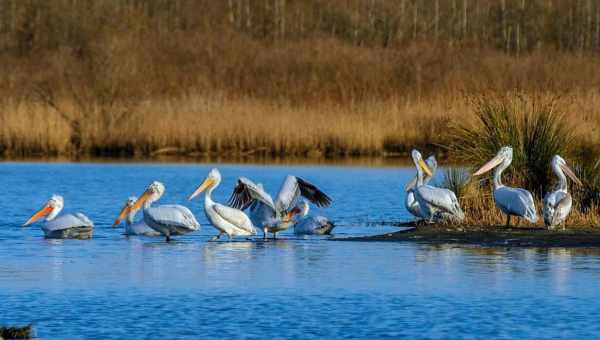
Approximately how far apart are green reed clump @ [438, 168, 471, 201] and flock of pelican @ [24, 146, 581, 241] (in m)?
0.59

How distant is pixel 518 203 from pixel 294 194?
233cm

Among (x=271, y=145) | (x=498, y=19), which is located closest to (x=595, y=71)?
(x=271, y=145)

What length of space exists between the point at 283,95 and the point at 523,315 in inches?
837

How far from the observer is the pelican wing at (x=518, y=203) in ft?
41.3

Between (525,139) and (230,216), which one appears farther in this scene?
(525,139)

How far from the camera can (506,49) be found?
1608 inches

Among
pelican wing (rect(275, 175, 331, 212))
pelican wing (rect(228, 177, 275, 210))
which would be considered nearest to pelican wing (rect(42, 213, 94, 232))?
pelican wing (rect(228, 177, 275, 210))

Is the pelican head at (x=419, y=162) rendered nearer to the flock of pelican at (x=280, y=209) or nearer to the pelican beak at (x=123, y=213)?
the flock of pelican at (x=280, y=209)

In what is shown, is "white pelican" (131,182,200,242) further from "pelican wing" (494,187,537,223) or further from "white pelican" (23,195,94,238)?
"pelican wing" (494,187,537,223)

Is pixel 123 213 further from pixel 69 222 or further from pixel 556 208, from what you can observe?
pixel 556 208

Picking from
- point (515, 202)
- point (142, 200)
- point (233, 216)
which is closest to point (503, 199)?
point (515, 202)

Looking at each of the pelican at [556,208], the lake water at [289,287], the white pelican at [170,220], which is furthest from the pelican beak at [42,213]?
the pelican at [556,208]

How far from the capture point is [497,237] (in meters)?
12.7

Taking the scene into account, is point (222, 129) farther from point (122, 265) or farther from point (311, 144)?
point (122, 265)
